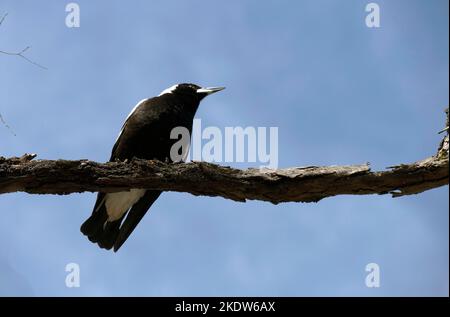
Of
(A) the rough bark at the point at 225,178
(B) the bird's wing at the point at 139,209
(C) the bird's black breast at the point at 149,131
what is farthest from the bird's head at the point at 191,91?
(A) the rough bark at the point at 225,178

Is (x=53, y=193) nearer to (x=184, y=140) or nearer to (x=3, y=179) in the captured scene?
(x=3, y=179)

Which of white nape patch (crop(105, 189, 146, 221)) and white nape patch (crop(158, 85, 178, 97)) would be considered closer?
white nape patch (crop(105, 189, 146, 221))

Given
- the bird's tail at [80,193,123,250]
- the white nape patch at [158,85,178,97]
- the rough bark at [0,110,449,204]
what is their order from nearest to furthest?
the rough bark at [0,110,449,204] → the bird's tail at [80,193,123,250] → the white nape patch at [158,85,178,97]

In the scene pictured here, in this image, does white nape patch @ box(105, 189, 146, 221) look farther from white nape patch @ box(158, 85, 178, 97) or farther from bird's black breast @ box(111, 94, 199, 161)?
white nape patch @ box(158, 85, 178, 97)

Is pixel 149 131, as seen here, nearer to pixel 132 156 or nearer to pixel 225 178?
pixel 132 156

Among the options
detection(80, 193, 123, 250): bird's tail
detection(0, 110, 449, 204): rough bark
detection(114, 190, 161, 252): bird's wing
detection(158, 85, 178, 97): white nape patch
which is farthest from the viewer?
detection(158, 85, 178, 97): white nape patch

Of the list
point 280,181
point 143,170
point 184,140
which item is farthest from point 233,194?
point 184,140

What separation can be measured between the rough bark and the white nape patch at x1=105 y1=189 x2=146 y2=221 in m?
1.31

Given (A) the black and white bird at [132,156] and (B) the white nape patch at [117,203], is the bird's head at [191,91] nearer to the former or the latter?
(A) the black and white bird at [132,156]

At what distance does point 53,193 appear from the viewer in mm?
4102

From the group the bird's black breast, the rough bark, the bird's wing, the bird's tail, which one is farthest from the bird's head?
the rough bark

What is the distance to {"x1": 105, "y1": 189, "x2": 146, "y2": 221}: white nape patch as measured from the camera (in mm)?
5418
